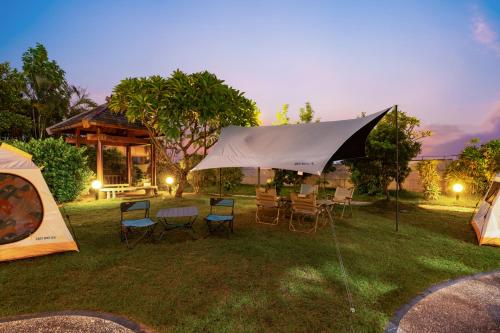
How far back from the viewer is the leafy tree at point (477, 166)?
11.3 meters

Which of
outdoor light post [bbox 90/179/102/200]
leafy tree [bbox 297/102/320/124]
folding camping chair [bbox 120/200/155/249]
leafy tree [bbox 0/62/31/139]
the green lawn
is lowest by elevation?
the green lawn

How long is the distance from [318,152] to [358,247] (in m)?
2.35

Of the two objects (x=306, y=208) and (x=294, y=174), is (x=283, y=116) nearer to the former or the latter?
(x=294, y=174)

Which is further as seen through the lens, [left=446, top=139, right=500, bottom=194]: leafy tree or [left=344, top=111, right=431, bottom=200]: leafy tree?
[left=446, top=139, right=500, bottom=194]: leafy tree

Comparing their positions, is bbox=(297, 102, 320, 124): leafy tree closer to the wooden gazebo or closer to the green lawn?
the green lawn

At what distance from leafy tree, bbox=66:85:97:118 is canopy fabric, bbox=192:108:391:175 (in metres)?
23.6

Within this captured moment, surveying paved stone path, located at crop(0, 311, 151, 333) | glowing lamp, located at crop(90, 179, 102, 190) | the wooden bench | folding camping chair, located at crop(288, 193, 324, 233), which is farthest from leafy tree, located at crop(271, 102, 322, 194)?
paved stone path, located at crop(0, 311, 151, 333)

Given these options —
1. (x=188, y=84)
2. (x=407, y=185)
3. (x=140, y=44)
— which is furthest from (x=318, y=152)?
(x=140, y=44)

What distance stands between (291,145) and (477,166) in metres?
10.7

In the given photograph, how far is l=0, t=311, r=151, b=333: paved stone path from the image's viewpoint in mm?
2766

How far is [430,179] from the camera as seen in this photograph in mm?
12547

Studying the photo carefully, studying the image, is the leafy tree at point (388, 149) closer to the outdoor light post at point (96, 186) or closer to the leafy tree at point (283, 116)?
the leafy tree at point (283, 116)

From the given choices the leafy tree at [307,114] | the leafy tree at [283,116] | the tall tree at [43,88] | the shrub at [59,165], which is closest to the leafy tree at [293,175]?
the leafy tree at [307,114]

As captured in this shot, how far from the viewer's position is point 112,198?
41.2ft
